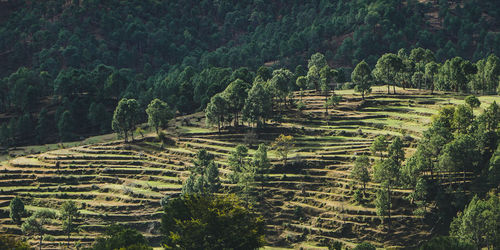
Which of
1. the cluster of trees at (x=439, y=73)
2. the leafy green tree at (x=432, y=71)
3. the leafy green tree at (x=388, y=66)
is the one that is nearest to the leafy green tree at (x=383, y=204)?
the cluster of trees at (x=439, y=73)

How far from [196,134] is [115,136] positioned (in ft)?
80.6

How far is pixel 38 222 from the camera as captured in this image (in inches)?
4213

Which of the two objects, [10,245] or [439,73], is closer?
[10,245]

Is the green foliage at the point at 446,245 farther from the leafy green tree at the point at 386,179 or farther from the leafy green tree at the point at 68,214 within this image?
the leafy green tree at the point at 68,214

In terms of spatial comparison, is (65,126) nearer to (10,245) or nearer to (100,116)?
(100,116)

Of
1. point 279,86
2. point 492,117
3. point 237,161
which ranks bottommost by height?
point 237,161

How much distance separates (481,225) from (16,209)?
251 ft

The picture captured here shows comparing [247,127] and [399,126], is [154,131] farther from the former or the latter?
[399,126]

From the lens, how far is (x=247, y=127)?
137 meters

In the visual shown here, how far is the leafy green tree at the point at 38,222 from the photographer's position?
105938 mm

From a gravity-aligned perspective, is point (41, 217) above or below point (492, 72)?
below

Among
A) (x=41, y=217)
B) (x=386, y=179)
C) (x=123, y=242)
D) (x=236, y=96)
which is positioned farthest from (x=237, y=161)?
(x=123, y=242)

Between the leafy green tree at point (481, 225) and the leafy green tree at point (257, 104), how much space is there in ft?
170

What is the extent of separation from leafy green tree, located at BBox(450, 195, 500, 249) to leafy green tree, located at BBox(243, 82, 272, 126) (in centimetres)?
5177
